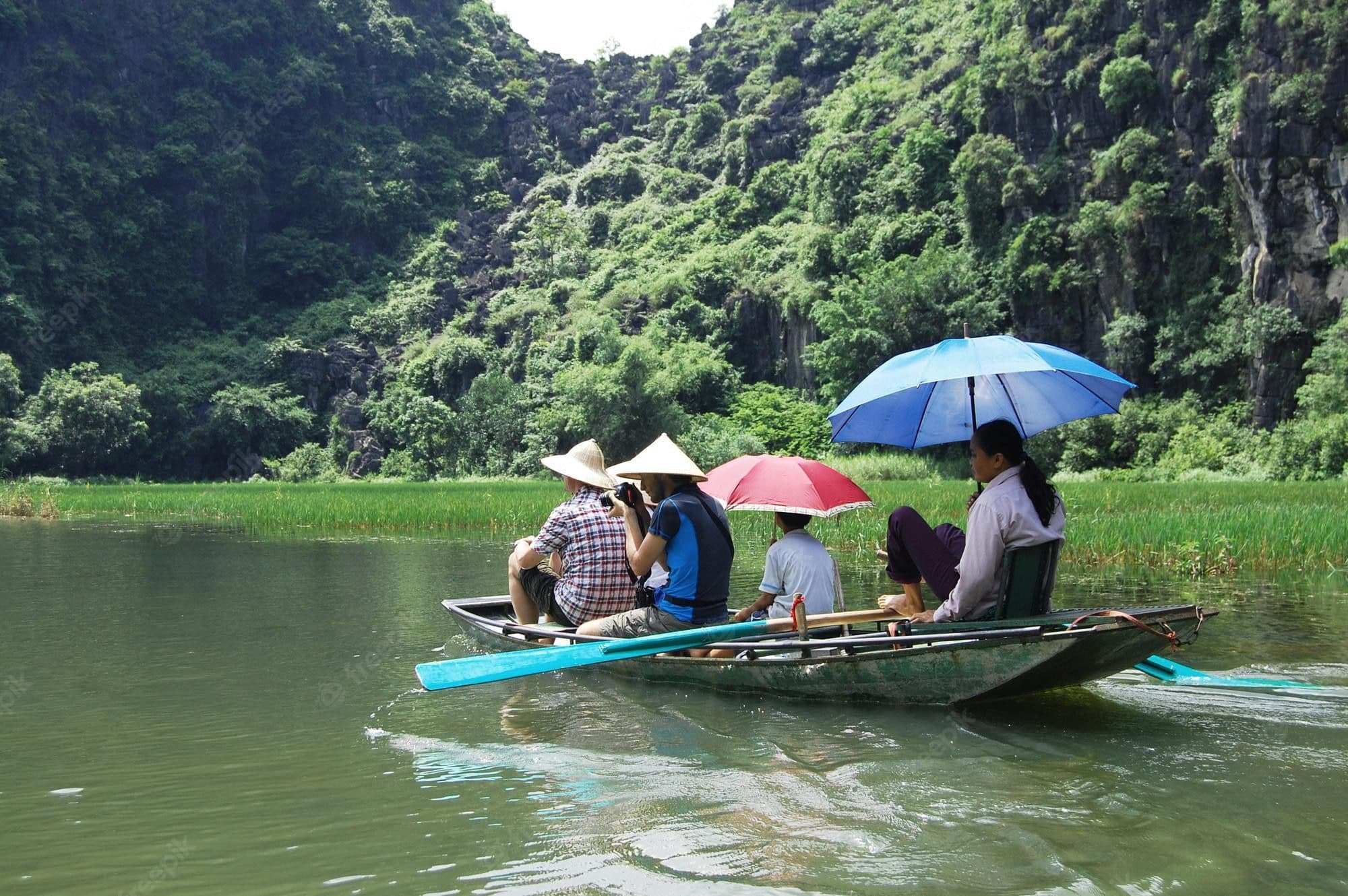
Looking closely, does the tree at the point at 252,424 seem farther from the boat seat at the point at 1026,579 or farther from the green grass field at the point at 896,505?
the boat seat at the point at 1026,579

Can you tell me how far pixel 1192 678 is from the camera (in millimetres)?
6250

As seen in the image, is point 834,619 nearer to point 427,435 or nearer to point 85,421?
point 427,435

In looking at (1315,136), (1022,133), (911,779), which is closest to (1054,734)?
(911,779)

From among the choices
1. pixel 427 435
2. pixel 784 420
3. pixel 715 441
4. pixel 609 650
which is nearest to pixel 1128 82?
pixel 784 420

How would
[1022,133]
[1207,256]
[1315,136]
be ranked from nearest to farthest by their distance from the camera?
[1315,136] → [1207,256] → [1022,133]

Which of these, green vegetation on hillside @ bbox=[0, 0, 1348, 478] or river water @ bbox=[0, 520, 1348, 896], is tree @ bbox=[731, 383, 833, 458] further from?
river water @ bbox=[0, 520, 1348, 896]

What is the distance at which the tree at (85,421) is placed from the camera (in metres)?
46.5

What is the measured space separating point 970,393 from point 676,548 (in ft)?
6.39

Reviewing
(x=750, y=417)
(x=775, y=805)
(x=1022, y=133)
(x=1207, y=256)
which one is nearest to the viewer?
(x=775, y=805)

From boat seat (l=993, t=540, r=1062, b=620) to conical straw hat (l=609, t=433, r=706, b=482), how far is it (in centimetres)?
174

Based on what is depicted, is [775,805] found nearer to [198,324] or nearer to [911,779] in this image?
[911,779]

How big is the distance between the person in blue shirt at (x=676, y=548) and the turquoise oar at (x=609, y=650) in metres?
0.38

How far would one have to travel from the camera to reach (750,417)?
43.7 m

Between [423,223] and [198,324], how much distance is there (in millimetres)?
15340
